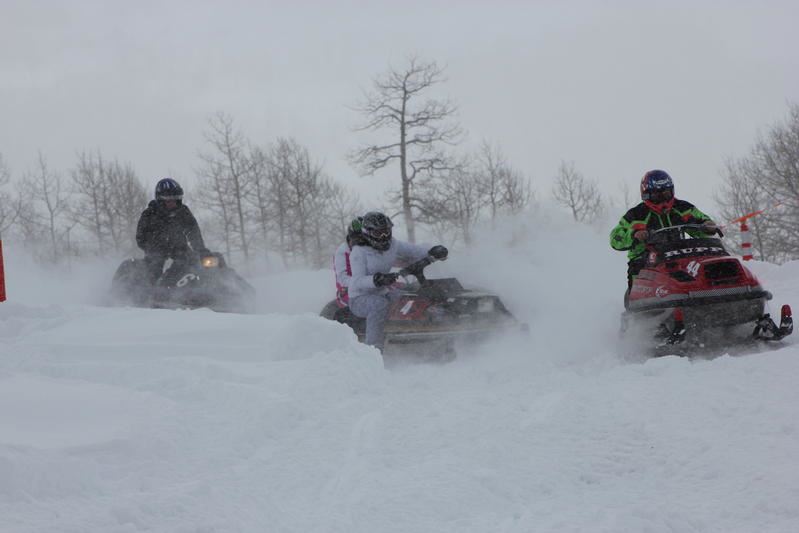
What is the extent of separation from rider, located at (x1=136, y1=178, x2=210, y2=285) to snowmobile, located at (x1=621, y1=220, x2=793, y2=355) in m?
6.49

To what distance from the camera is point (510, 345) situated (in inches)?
275

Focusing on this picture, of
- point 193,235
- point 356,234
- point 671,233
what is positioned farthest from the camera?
point 193,235

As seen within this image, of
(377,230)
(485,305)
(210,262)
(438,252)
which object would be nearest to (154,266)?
(210,262)

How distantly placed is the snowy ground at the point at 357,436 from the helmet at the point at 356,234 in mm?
2085

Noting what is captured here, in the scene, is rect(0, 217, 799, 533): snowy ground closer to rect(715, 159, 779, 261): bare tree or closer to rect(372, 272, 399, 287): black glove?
rect(372, 272, 399, 287): black glove

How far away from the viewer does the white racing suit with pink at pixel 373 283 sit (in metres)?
7.26

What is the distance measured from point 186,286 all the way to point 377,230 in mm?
3390

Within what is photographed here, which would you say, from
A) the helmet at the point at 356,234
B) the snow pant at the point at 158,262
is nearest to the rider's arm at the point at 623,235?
the helmet at the point at 356,234

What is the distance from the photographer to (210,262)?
987cm

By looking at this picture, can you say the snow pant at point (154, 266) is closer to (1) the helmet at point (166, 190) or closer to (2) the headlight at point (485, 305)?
(1) the helmet at point (166, 190)

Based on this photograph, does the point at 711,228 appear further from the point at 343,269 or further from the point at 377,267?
the point at 343,269

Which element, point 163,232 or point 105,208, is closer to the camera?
point 163,232

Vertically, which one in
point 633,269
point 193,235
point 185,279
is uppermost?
point 193,235

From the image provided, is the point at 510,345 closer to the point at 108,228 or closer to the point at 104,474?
the point at 104,474
